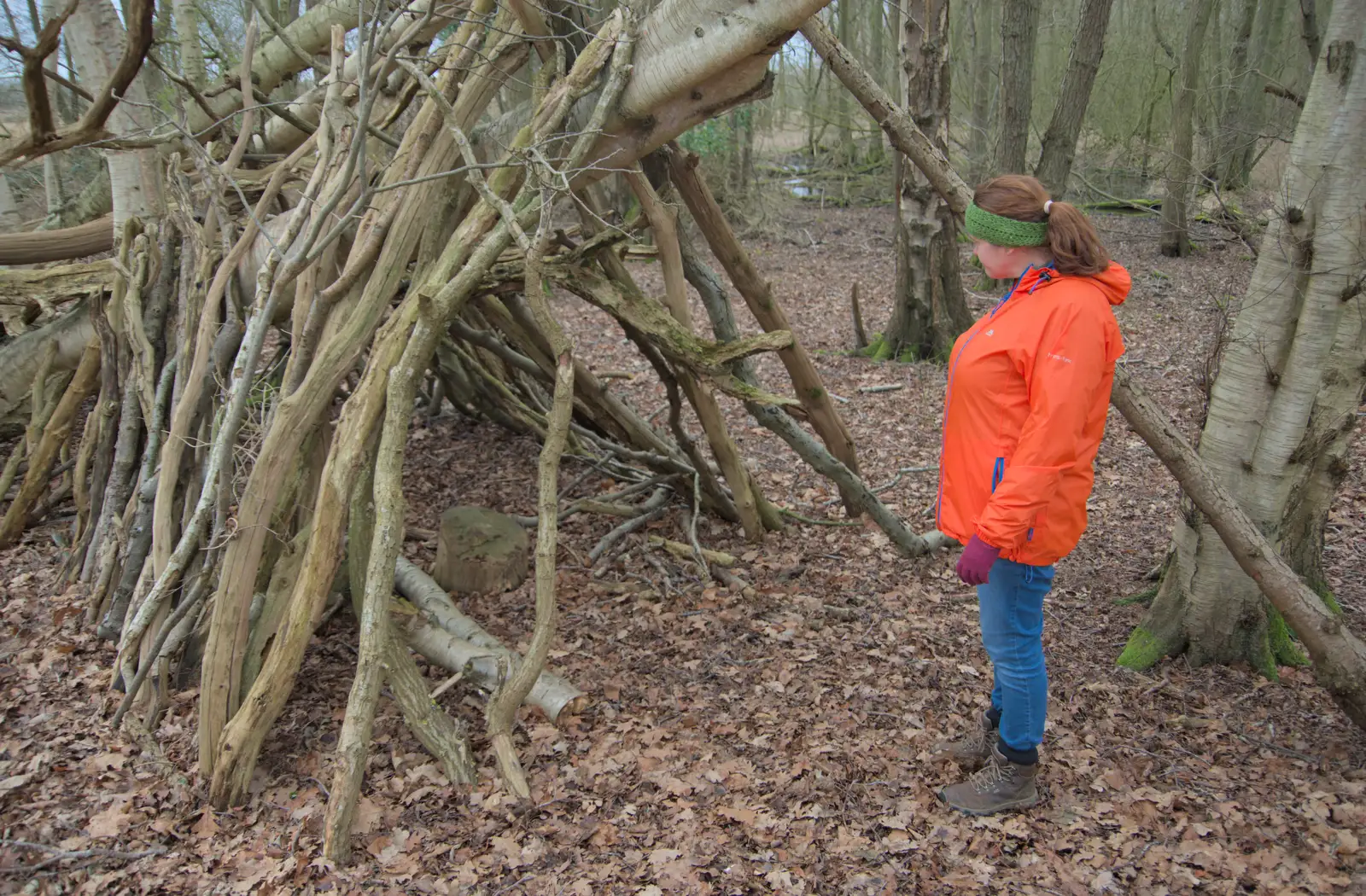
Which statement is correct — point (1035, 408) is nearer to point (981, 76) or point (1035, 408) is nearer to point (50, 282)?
point (50, 282)

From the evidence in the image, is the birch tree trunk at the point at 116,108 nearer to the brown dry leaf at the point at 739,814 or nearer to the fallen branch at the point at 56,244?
the fallen branch at the point at 56,244

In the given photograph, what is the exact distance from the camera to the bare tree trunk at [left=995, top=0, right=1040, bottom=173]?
31.3 feet

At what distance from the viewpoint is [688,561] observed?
482 centimetres

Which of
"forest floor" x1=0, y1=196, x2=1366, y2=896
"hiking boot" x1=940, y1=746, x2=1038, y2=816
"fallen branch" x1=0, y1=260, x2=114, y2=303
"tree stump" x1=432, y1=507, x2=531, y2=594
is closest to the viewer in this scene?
"forest floor" x1=0, y1=196, x2=1366, y2=896

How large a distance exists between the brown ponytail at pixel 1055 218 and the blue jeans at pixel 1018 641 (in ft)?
2.88

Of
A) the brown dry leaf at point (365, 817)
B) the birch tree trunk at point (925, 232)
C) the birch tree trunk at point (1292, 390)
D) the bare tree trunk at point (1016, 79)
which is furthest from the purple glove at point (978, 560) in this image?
the bare tree trunk at point (1016, 79)

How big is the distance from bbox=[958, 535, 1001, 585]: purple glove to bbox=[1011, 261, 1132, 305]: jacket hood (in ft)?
2.41

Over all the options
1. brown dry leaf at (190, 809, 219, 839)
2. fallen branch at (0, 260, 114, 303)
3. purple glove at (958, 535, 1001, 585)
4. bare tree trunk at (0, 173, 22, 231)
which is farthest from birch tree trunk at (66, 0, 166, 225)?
purple glove at (958, 535, 1001, 585)

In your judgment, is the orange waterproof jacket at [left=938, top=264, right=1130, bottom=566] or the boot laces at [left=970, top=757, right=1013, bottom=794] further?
the boot laces at [left=970, top=757, right=1013, bottom=794]

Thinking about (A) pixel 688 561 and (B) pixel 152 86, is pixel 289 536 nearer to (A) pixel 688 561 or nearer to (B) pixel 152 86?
(A) pixel 688 561

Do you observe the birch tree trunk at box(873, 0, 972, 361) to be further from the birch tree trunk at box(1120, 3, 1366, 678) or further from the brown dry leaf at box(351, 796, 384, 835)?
the brown dry leaf at box(351, 796, 384, 835)

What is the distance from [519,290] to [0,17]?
30.4ft

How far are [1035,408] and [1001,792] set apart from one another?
136cm

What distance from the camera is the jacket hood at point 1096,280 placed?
2.45 m
